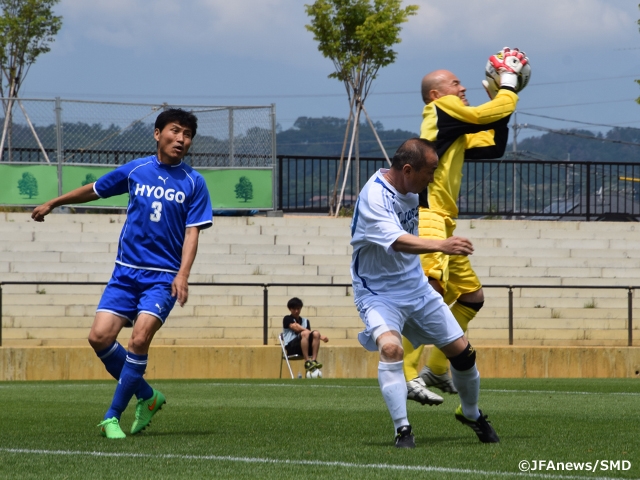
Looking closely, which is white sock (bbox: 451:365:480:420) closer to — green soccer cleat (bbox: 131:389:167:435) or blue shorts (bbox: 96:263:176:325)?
blue shorts (bbox: 96:263:176:325)

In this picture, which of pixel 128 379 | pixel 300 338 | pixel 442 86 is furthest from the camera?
pixel 300 338

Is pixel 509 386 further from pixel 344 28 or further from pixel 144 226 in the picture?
pixel 344 28

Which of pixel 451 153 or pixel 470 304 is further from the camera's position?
pixel 470 304

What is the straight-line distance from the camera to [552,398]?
382 inches

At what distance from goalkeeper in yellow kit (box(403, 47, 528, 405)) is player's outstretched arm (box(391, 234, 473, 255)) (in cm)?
171

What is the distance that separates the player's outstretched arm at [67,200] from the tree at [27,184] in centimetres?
1455

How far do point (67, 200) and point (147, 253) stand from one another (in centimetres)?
67

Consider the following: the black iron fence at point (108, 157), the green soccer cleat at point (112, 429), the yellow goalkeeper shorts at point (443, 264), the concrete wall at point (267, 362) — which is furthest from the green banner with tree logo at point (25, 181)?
the green soccer cleat at point (112, 429)

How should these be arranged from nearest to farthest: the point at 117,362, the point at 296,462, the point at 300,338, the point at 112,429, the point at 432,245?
the point at 296,462, the point at 432,245, the point at 112,429, the point at 117,362, the point at 300,338

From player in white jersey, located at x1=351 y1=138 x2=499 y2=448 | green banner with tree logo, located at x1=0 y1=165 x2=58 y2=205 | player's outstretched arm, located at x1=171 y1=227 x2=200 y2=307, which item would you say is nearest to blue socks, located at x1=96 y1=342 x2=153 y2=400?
player's outstretched arm, located at x1=171 y1=227 x2=200 y2=307

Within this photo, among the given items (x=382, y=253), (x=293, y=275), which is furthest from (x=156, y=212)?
(x=293, y=275)

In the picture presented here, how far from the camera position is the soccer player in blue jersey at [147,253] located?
253 inches

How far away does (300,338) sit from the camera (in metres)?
15.7

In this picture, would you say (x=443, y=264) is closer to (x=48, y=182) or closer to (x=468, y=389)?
(x=468, y=389)
